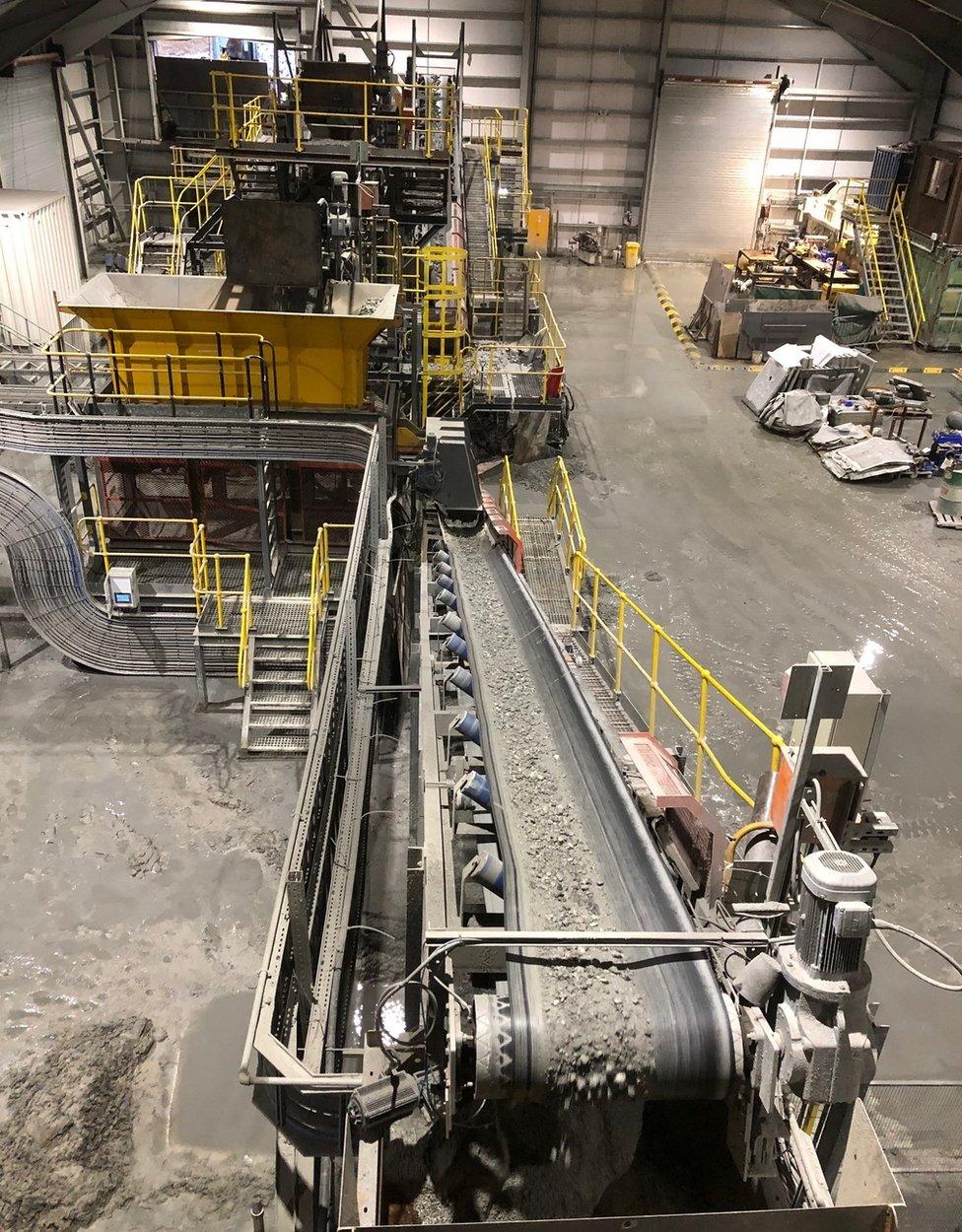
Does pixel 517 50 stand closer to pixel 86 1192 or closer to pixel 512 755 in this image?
pixel 512 755

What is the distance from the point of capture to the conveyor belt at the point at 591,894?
10.6ft

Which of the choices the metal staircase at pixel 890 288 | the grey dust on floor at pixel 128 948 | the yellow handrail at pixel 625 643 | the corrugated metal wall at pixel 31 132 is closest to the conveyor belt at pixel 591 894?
the yellow handrail at pixel 625 643

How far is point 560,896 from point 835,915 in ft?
4.87

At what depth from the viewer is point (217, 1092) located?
18.7ft

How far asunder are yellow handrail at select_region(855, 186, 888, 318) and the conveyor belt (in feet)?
60.1

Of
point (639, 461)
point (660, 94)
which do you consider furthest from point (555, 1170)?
point (660, 94)

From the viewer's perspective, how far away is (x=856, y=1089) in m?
2.96

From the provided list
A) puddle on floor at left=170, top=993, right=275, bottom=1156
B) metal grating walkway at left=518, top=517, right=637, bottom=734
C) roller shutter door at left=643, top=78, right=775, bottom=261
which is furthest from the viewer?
roller shutter door at left=643, top=78, right=775, bottom=261

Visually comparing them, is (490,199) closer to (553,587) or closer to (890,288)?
(890,288)

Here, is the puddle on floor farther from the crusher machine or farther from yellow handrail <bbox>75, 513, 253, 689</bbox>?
yellow handrail <bbox>75, 513, 253, 689</bbox>

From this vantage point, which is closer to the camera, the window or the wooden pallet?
the wooden pallet

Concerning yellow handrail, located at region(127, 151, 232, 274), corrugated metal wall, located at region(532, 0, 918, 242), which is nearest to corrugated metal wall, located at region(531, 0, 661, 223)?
corrugated metal wall, located at region(532, 0, 918, 242)

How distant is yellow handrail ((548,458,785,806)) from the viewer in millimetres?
7168

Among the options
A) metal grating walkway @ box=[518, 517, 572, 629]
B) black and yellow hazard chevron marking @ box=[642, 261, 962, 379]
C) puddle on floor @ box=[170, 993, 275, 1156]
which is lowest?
puddle on floor @ box=[170, 993, 275, 1156]
